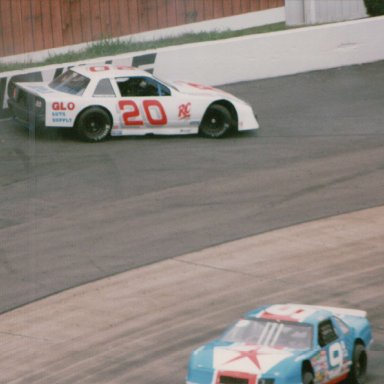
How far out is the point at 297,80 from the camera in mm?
28750

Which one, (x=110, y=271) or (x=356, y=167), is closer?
(x=110, y=271)

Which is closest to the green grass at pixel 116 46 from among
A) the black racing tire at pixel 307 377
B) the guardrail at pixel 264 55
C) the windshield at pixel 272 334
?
the guardrail at pixel 264 55

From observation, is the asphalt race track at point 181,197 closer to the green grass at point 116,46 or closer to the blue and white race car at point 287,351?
the blue and white race car at point 287,351

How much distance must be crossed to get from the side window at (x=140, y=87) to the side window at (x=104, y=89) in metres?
0.20

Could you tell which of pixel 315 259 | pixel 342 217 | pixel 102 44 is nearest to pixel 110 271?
pixel 315 259

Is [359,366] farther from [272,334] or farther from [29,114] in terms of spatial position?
[29,114]

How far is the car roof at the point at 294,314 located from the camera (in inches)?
519

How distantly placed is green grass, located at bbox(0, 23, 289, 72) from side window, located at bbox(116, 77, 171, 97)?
11.1ft

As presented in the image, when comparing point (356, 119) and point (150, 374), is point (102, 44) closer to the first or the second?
point (356, 119)

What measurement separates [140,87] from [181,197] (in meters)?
3.75

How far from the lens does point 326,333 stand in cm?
1312

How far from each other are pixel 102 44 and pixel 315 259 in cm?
1175

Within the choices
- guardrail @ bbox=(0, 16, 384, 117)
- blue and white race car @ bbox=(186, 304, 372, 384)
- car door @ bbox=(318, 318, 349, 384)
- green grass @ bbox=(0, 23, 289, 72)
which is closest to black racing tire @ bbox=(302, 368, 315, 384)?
blue and white race car @ bbox=(186, 304, 372, 384)

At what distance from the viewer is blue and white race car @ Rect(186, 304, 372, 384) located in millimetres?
12438
